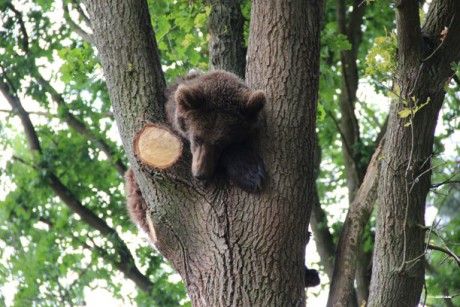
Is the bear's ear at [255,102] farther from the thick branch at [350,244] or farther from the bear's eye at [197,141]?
the thick branch at [350,244]

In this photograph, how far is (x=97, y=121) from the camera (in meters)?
12.7

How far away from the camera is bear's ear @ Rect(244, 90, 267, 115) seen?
526cm

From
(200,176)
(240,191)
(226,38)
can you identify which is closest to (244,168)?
(240,191)

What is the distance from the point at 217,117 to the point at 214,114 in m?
0.06

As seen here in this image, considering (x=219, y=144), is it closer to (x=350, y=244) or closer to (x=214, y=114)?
(x=214, y=114)

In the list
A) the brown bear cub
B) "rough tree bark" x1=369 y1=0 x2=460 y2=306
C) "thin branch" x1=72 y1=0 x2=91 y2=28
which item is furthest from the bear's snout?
"thin branch" x1=72 y1=0 x2=91 y2=28

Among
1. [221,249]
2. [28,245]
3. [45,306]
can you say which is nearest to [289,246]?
[221,249]

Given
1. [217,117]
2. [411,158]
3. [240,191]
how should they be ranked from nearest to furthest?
[240,191]
[411,158]
[217,117]

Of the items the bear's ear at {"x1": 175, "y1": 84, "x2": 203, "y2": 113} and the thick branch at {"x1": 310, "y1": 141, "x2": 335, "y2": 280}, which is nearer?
the bear's ear at {"x1": 175, "y1": 84, "x2": 203, "y2": 113}

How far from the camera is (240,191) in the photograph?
4.93 metres

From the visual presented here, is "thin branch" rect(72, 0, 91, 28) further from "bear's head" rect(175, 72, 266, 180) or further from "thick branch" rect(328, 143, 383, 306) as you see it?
"thick branch" rect(328, 143, 383, 306)

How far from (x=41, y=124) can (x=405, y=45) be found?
10.2m

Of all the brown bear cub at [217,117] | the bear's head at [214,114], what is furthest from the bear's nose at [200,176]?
the bear's head at [214,114]

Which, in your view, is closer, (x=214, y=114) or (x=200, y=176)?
(x=200, y=176)
